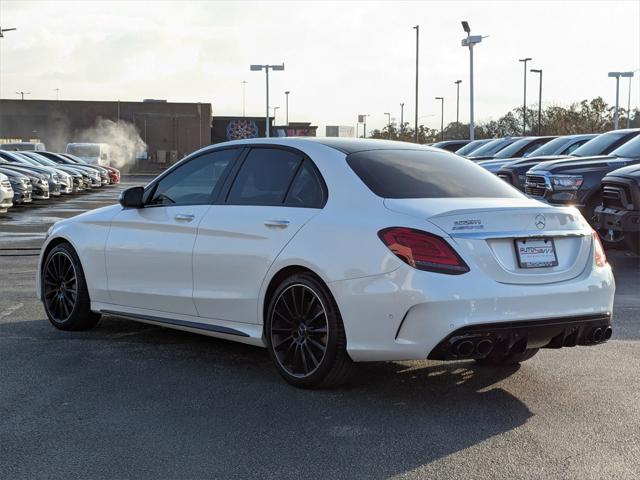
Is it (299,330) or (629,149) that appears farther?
(629,149)

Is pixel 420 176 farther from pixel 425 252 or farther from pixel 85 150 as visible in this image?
pixel 85 150

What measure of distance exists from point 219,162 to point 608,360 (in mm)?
3141

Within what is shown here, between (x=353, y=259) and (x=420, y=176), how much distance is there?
893 millimetres

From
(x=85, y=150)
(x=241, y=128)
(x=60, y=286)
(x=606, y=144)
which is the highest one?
(x=241, y=128)

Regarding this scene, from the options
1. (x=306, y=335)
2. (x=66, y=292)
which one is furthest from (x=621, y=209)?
(x=306, y=335)

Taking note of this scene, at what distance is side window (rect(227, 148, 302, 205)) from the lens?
6.25 m

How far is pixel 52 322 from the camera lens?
789cm

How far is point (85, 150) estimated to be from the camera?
50500mm

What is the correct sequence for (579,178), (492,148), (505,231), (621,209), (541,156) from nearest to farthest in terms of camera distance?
(505,231)
(621,209)
(579,178)
(541,156)
(492,148)

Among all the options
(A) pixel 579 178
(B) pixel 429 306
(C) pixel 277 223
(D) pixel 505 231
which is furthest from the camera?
(A) pixel 579 178

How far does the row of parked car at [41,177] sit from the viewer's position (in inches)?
1021

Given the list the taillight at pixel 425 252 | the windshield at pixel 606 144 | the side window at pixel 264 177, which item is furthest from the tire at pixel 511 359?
the windshield at pixel 606 144

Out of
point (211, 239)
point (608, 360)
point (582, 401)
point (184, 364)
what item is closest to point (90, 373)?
point (184, 364)

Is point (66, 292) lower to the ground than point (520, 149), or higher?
lower
